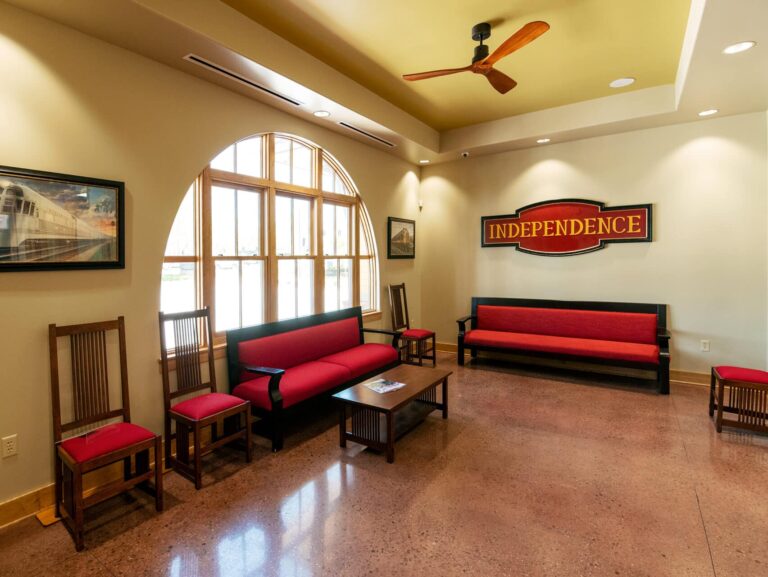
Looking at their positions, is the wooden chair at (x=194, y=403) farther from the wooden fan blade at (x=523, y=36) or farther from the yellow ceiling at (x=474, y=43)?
the wooden fan blade at (x=523, y=36)

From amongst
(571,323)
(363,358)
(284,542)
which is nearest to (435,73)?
(363,358)

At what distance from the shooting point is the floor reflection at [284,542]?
6.45 feet

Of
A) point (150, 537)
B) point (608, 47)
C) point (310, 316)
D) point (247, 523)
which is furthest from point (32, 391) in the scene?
point (608, 47)

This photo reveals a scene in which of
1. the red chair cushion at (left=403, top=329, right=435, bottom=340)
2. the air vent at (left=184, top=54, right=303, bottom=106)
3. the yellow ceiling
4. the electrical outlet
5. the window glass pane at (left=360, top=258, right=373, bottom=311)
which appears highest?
the yellow ceiling

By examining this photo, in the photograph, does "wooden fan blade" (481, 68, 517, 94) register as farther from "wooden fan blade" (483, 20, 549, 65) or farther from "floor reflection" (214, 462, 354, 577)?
"floor reflection" (214, 462, 354, 577)

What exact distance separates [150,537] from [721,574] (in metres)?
2.86

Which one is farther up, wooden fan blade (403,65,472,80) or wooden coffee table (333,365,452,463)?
wooden fan blade (403,65,472,80)

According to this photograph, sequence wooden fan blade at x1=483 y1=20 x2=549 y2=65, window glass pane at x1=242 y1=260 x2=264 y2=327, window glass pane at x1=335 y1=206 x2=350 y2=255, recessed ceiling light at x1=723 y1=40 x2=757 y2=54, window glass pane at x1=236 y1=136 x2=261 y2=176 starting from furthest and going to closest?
1. window glass pane at x1=335 y1=206 x2=350 y2=255
2. window glass pane at x1=242 y1=260 x2=264 y2=327
3. window glass pane at x1=236 y1=136 x2=261 y2=176
4. recessed ceiling light at x1=723 y1=40 x2=757 y2=54
5. wooden fan blade at x1=483 y1=20 x2=549 y2=65

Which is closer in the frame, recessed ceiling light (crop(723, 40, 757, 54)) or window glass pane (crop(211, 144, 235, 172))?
recessed ceiling light (crop(723, 40, 757, 54))

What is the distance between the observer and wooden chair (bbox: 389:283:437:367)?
5414 mm

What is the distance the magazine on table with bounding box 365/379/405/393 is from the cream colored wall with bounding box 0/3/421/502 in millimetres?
1307

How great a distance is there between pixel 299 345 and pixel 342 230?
1793 millimetres

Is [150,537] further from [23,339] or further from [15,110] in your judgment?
[15,110]

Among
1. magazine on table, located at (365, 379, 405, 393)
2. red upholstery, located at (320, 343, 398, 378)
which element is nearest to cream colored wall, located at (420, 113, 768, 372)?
red upholstery, located at (320, 343, 398, 378)
